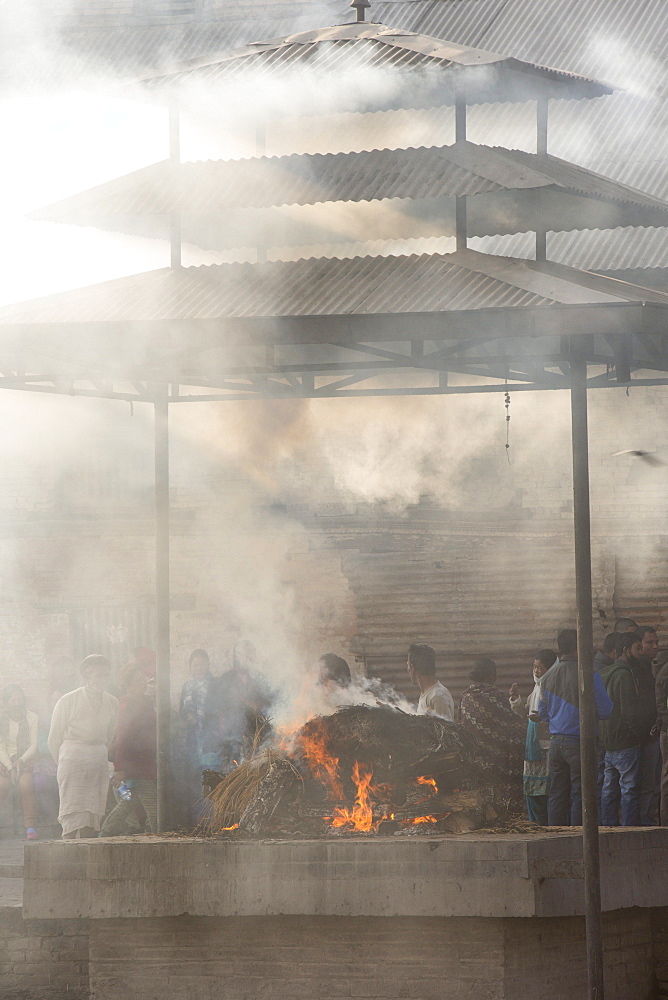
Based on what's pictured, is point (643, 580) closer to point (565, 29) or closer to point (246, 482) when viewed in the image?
point (246, 482)

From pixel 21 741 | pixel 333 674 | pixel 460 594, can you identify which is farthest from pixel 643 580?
pixel 21 741

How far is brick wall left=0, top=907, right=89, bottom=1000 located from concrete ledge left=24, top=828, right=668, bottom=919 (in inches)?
37.4

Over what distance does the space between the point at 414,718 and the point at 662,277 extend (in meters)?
7.81

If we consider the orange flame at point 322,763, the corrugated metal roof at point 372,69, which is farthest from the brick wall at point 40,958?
the corrugated metal roof at point 372,69

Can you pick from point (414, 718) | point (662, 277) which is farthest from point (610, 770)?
point (662, 277)

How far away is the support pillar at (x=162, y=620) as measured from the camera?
8930 mm

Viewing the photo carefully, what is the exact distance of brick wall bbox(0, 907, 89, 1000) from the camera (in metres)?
8.71

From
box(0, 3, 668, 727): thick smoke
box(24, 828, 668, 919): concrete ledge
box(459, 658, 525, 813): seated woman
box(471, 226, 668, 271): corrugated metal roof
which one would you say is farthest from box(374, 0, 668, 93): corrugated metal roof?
box(24, 828, 668, 919): concrete ledge

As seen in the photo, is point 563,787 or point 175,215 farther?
point 563,787

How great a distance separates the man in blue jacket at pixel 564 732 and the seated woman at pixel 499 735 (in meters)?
0.74

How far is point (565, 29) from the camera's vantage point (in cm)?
1847

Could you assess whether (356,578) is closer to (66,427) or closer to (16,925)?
(66,427)

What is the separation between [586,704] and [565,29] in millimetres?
13527

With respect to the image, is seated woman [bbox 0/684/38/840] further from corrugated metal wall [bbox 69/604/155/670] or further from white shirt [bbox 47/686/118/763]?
white shirt [bbox 47/686/118/763]
